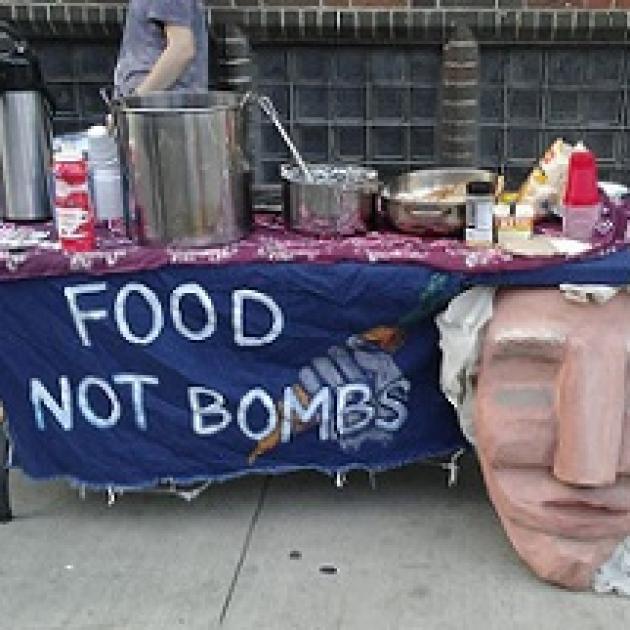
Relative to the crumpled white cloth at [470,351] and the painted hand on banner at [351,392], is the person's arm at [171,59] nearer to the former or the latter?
the painted hand on banner at [351,392]

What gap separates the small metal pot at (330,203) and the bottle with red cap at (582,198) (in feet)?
1.98

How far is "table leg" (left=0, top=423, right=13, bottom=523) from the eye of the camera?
329 centimetres

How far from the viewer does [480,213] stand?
301 cm

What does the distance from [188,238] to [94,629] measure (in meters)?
1.15

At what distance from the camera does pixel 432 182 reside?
3.48 m

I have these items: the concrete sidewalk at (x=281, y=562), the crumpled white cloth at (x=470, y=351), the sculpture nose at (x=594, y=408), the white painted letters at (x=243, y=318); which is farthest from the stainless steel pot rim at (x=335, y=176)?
the concrete sidewalk at (x=281, y=562)

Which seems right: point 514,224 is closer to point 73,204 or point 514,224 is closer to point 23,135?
point 73,204

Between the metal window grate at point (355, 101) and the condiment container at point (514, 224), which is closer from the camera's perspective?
the condiment container at point (514, 224)

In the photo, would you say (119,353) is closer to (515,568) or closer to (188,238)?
(188,238)

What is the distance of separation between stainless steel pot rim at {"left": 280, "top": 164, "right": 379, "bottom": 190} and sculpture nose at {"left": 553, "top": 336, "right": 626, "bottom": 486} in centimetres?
83

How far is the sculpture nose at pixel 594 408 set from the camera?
2.77 meters

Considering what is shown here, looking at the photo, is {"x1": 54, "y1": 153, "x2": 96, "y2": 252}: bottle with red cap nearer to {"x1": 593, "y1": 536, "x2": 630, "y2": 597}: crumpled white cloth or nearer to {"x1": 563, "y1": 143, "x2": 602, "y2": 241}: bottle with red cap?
{"x1": 563, "y1": 143, "x2": 602, "y2": 241}: bottle with red cap

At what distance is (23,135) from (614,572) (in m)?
2.29

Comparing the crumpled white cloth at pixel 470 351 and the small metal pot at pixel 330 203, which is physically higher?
the small metal pot at pixel 330 203
